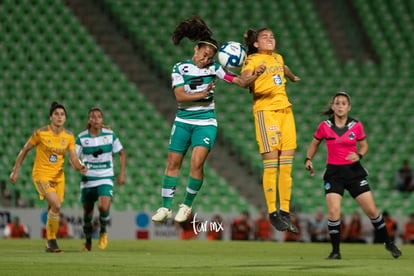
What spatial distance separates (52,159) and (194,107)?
3.43 m

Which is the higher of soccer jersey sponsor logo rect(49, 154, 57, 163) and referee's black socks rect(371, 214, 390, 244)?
soccer jersey sponsor logo rect(49, 154, 57, 163)

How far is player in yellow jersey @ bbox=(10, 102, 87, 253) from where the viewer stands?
464 inches

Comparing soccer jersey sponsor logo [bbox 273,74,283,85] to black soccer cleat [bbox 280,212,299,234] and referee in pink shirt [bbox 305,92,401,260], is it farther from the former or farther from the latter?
black soccer cleat [bbox 280,212,299,234]

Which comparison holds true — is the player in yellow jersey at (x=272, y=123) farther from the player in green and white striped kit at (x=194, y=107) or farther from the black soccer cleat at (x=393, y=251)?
the black soccer cleat at (x=393, y=251)

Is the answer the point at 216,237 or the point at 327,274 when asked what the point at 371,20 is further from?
the point at 327,274

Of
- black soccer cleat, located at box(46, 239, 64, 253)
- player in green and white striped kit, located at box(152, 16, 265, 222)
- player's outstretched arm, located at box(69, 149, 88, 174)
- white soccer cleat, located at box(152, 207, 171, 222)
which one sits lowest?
black soccer cleat, located at box(46, 239, 64, 253)

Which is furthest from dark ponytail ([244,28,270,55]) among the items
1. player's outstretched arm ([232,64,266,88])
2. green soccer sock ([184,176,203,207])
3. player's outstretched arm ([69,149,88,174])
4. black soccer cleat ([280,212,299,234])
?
player's outstretched arm ([69,149,88,174])

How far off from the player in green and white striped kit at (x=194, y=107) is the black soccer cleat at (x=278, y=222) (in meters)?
1.03

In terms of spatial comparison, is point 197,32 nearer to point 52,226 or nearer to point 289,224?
point 289,224

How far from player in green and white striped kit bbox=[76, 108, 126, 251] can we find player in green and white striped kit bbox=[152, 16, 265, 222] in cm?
319

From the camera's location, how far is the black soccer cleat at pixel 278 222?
910cm

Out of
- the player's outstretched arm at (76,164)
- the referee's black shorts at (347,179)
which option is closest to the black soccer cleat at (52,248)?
the player's outstretched arm at (76,164)

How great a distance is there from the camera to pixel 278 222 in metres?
9.17

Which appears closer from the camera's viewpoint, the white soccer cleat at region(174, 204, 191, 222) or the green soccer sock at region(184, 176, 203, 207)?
the white soccer cleat at region(174, 204, 191, 222)
